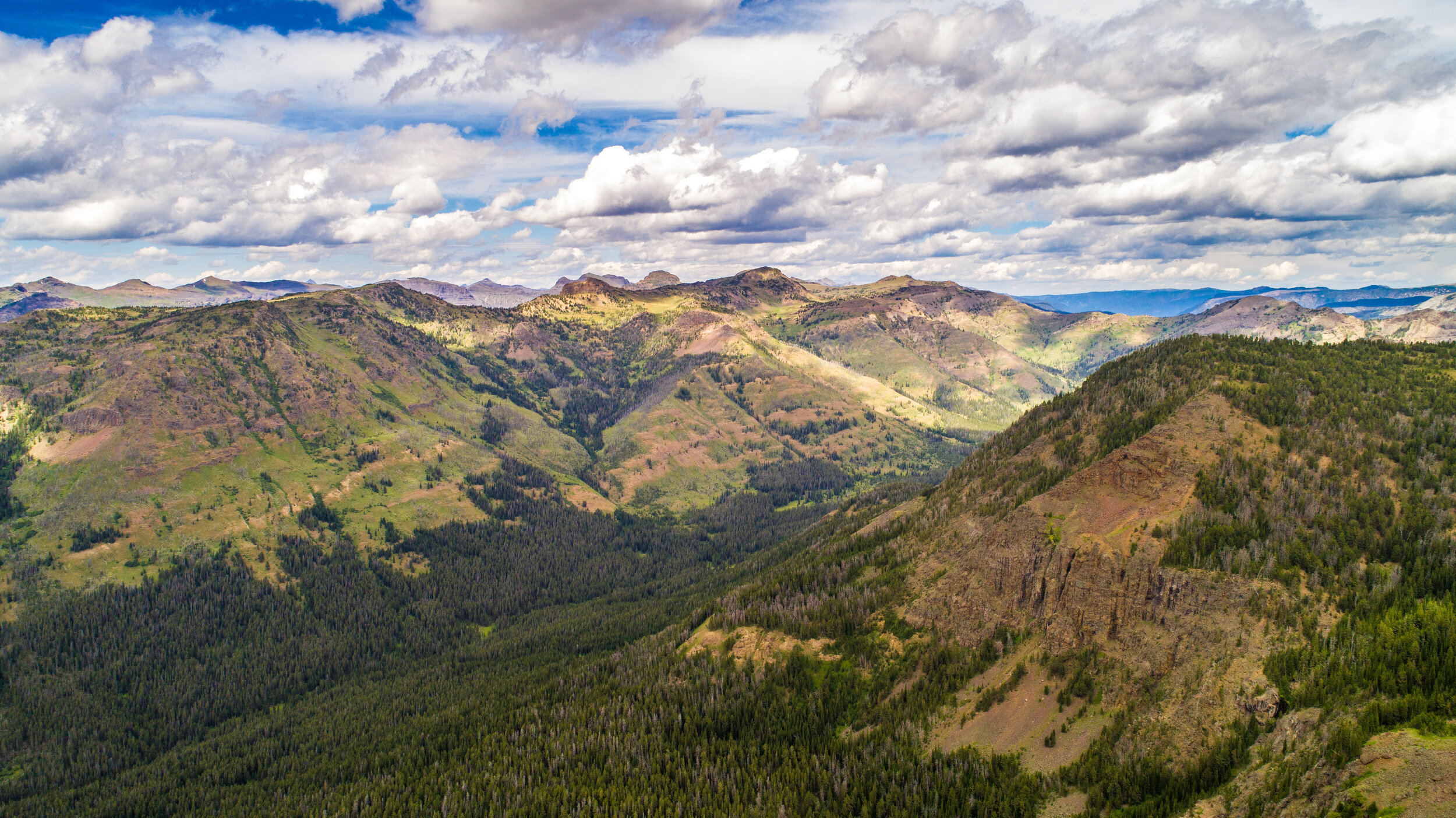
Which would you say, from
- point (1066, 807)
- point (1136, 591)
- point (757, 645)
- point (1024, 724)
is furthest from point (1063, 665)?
point (757, 645)

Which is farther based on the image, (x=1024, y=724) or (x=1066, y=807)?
(x=1024, y=724)

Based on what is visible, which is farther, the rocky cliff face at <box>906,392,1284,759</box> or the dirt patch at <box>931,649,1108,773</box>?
the dirt patch at <box>931,649,1108,773</box>

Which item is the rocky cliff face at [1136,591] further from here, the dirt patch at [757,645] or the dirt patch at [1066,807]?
the dirt patch at [757,645]

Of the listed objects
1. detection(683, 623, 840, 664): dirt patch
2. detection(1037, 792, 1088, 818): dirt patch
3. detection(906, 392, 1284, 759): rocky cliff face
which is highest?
detection(906, 392, 1284, 759): rocky cliff face

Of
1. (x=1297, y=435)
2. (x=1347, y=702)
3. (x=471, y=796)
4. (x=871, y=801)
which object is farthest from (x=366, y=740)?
(x=1297, y=435)

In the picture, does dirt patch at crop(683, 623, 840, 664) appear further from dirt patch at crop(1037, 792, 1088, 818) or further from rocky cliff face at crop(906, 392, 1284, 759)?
dirt patch at crop(1037, 792, 1088, 818)

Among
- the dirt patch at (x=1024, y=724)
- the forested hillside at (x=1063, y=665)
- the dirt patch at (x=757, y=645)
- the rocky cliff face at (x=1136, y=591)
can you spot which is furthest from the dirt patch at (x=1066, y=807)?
the dirt patch at (x=757, y=645)

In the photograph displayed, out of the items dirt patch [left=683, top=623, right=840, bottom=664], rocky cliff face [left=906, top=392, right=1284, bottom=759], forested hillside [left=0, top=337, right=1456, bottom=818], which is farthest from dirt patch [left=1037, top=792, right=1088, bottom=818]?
dirt patch [left=683, top=623, right=840, bottom=664]

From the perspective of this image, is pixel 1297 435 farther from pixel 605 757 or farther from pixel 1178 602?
pixel 605 757

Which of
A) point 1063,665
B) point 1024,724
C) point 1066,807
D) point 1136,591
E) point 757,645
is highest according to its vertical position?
point 1136,591

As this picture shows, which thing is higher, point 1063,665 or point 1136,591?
point 1136,591

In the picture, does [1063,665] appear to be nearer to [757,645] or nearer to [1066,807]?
[1066,807]
